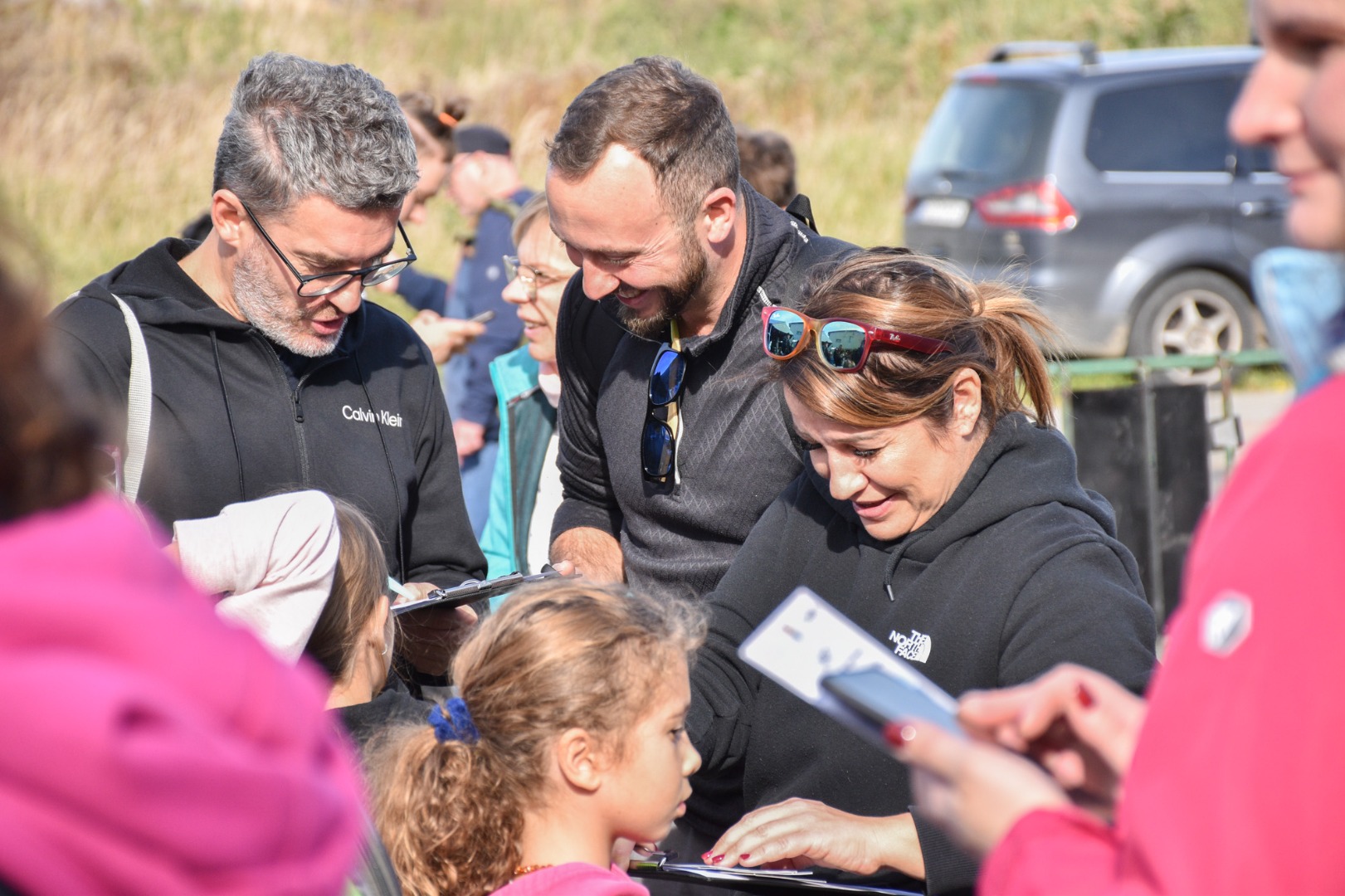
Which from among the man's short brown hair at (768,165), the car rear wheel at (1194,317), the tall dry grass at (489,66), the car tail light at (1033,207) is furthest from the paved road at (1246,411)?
the tall dry grass at (489,66)

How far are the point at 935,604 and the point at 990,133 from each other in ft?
25.7

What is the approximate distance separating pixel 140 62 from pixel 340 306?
16.3 meters

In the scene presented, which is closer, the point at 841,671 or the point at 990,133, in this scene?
the point at 841,671

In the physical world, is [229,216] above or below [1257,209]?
above

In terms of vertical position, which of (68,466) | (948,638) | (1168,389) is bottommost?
Answer: (1168,389)

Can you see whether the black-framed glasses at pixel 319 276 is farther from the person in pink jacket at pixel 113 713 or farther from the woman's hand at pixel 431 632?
the person in pink jacket at pixel 113 713

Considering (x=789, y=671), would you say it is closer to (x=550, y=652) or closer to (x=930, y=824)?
(x=550, y=652)

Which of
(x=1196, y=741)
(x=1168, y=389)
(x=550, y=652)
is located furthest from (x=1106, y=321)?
(x=1196, y=741)

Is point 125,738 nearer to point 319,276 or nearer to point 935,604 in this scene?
point 935,604

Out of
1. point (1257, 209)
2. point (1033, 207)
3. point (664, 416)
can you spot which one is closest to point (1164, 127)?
point (1257, 209)

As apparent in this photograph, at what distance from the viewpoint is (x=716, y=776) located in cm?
294

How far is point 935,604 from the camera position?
2.59m

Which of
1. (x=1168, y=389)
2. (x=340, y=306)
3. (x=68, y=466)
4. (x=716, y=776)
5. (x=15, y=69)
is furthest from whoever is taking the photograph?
(x=15, y=69)

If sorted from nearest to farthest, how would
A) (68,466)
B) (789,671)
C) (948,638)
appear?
(68,466), (789,671), (948,638)
